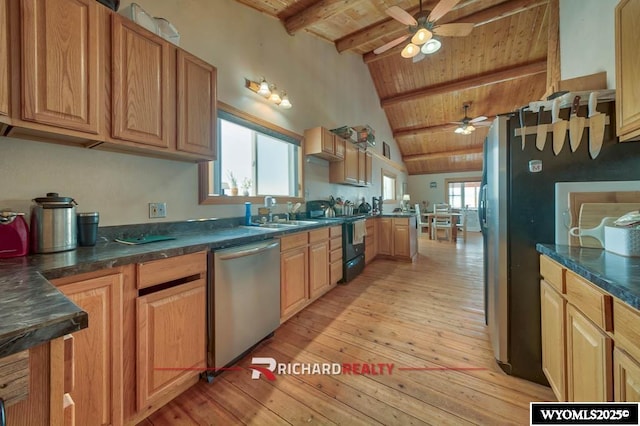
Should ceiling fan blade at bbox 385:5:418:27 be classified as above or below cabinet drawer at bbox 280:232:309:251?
above

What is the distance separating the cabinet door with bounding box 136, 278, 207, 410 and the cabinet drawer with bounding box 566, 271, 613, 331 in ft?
5.93

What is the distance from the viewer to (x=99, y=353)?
102 cm

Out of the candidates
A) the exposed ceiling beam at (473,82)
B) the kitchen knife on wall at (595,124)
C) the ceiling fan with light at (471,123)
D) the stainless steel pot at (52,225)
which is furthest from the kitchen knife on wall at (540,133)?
the exposed ceiling beam at (473,82)

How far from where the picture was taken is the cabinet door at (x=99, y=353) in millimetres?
963

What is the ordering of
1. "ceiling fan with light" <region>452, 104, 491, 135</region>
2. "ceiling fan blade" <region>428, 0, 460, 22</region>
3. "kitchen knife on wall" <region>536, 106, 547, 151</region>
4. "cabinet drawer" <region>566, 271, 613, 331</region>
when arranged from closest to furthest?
"cabinet drawer" <region>566, 271, 613, 331</region> < "kitchen knife on wall" <region>536, 106, 547, 151</region> < "ceiling fan blade" <region>428, 0, 460, 22</region> < "ceiling fan with light" <region>452, 104, 491, 135</region>

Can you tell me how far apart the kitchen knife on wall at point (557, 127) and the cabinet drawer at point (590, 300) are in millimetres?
761

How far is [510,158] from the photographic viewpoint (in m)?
1.48

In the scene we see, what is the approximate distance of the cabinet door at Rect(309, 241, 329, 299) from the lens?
8.17ft

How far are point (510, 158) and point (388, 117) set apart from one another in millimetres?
6309

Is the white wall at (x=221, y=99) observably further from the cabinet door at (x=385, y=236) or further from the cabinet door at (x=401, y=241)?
the cabinet door at (x=401, y=241)

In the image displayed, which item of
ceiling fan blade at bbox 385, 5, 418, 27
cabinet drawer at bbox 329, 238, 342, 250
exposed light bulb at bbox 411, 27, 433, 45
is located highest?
ceiling fan blade at bbox 385, 5, 418, 27

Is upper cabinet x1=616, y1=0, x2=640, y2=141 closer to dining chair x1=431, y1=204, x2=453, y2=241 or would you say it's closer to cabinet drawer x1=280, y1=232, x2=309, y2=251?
cabinet drawer x1=280, y1=232, x2=309, y2=251

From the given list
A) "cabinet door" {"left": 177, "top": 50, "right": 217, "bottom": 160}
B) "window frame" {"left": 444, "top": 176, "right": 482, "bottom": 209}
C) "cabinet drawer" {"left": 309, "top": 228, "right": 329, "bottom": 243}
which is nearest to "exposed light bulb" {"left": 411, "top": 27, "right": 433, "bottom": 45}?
"cabinet door" {"left": 177, "top": 50, "right": 217, "bottom": 160}

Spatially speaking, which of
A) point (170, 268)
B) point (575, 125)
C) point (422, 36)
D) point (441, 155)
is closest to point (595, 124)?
point (575, 125)
